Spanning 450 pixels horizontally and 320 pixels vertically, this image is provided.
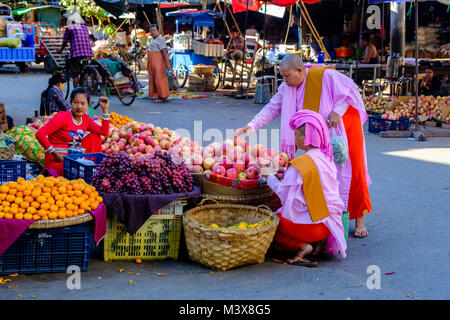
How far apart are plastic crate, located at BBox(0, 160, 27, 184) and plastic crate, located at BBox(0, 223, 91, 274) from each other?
1.03m

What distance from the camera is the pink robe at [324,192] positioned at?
15.0 feet

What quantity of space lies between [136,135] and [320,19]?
20.2m

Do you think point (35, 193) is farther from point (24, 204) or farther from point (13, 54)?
point (13, 54)

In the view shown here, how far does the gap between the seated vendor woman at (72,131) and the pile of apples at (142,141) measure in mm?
256

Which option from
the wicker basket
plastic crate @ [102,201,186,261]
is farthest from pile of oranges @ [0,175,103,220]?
the wicker basket

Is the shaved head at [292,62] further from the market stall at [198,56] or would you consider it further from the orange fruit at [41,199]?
the market stall at [198,56]

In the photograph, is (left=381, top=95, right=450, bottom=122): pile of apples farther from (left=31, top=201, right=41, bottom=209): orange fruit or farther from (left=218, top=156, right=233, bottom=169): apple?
(left=31, top=201, right=41, bottom=209): orange fruit

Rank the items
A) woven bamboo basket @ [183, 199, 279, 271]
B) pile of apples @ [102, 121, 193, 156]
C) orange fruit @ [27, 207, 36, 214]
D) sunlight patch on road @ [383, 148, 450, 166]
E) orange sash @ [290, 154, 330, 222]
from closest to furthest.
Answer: orange fruit @ [27, 207, 36, 214], woven bamboo basket @ [183, 199, 279, 271], orange sash @ [290, 154, 330, 222], pile of apples @ [102, 121, 193, 156], sunlight patch on road @ [383, 148, 450, 166]

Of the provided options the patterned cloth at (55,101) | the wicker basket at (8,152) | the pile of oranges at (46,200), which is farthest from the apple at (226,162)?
the patterned cloth at (55,101)

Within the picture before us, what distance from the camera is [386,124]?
11703 millimetres

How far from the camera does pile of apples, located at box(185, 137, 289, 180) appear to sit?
5043mm

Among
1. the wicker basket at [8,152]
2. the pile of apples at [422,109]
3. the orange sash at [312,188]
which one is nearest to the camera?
the orange sash at [312,188]

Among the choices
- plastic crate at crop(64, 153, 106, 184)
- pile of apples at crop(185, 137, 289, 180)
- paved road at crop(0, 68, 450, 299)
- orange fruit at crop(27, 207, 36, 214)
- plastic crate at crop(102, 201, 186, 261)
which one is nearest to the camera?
paved road at crop(0, 68, 450, 299)

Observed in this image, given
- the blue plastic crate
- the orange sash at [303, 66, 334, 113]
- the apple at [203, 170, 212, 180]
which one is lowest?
the apple at [203, 170, 212, 180]
